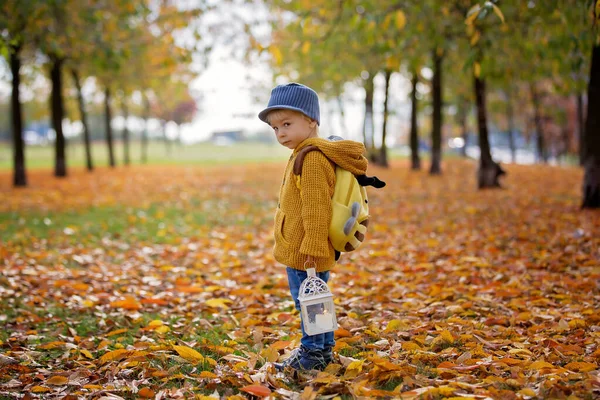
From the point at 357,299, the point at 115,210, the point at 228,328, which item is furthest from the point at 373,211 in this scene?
the point at 228,328

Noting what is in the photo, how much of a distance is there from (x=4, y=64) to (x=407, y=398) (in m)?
20.8

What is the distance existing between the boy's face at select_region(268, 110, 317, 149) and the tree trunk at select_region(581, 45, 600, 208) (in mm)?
7300

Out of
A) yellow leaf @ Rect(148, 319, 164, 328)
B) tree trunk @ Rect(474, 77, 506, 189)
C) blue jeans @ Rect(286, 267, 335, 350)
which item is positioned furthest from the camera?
tree trunk @ Rect(474, 77, 506, 189)

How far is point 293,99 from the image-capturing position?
341 cm

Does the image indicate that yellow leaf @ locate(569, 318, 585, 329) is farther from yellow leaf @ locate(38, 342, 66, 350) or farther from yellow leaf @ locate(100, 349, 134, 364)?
yellow leaf @ locate(38, 342, 66, 350)

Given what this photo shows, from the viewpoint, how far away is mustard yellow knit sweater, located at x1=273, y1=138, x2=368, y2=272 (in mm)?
3381

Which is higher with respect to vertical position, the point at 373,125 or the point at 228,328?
the point at 373,125

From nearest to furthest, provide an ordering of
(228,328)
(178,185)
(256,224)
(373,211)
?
(228,328)
(256,224)
(373,211)
(178,185)

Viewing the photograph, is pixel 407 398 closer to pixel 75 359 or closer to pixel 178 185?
pixel 75 359

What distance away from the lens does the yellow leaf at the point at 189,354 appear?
389cm

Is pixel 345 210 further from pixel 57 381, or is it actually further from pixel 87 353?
pixel 87 353

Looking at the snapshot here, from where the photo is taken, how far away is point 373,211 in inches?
460

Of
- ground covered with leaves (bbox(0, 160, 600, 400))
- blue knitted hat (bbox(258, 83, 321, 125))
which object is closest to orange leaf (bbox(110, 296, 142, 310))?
ground covered with leaves (bbox(0, 160, 600, 400))

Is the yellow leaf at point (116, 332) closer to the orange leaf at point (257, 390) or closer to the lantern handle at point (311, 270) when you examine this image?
the orange leaf at point (257, 390)
